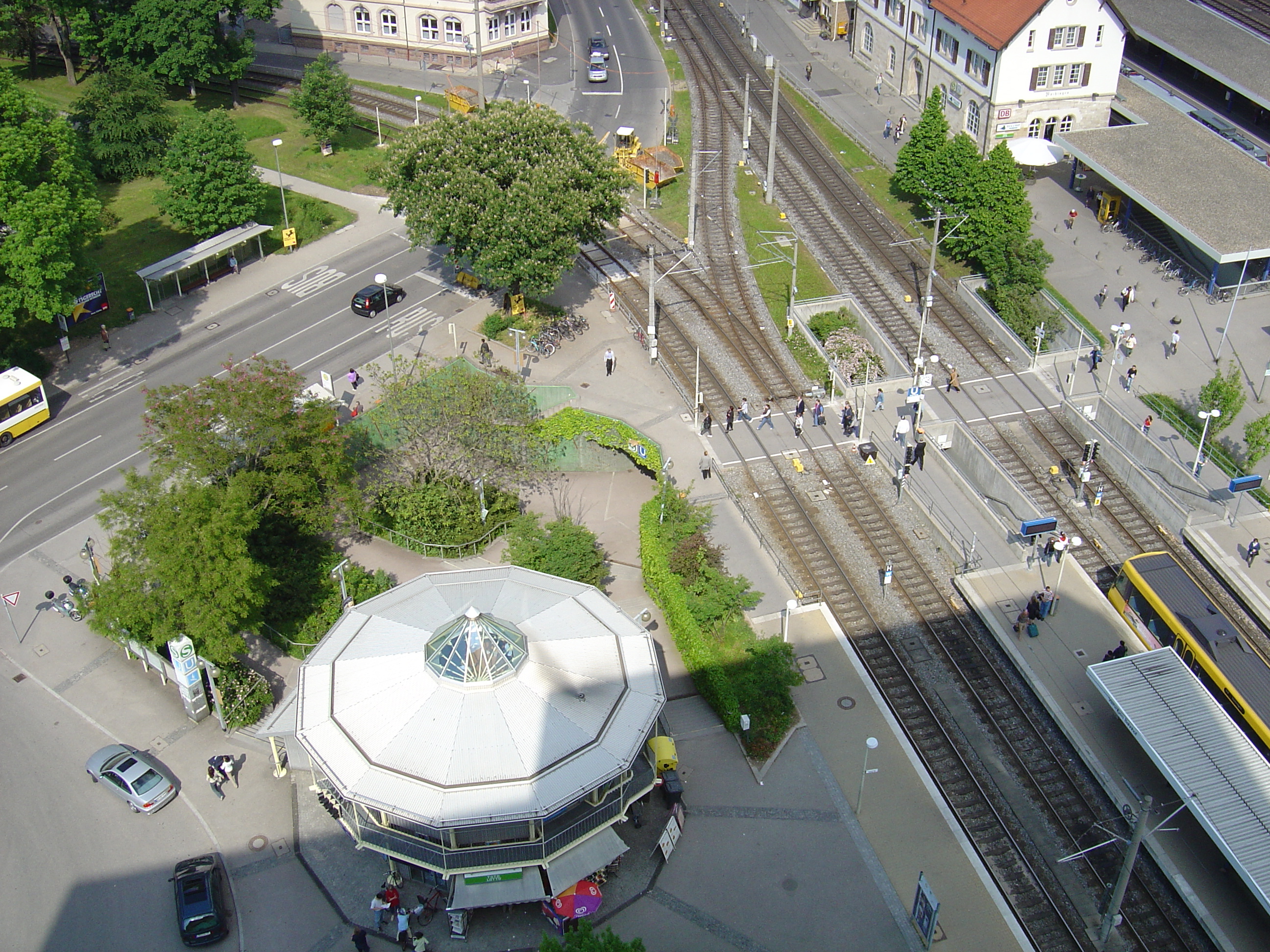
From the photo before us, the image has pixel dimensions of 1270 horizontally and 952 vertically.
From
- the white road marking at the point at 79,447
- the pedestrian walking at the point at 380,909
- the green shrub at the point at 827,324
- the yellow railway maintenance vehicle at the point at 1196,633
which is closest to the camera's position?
the pedestrian walking at the point at 380,909

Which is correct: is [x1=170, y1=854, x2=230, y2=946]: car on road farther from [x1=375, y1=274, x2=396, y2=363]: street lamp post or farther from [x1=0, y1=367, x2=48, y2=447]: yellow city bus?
[x1=0, y1=367, x2=48, y2=447]: yellow city bus

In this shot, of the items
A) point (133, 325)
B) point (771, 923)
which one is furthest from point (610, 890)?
point (133, 325)

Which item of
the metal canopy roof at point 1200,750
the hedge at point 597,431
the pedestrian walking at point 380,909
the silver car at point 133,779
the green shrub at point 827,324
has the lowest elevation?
the pedestrian walking at point 380,909

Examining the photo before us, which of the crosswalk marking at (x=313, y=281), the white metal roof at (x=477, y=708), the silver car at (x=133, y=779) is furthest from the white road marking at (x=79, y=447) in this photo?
the white metal roof at (x=477, y=708)

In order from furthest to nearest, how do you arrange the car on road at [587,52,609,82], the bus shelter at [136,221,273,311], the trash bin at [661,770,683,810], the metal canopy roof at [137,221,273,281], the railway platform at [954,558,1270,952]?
1. the car on road at [587,52,609,82]
2. the bus shelter at [136,221,273,311]
3. the metal canopy roof at [137,221,273,281]
4. the trash bin at [661,770,683,810]
5. the railway platform at [954,558,1270,952]

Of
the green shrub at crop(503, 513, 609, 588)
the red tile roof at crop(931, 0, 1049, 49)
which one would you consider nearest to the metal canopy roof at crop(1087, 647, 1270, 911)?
the green shrub at crop(503, 513, 609, 588)

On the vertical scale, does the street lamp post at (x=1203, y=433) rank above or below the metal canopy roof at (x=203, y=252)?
below

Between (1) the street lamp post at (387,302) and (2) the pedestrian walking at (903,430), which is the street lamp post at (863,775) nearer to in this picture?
(2) the pedestrian walking at (903,430)
